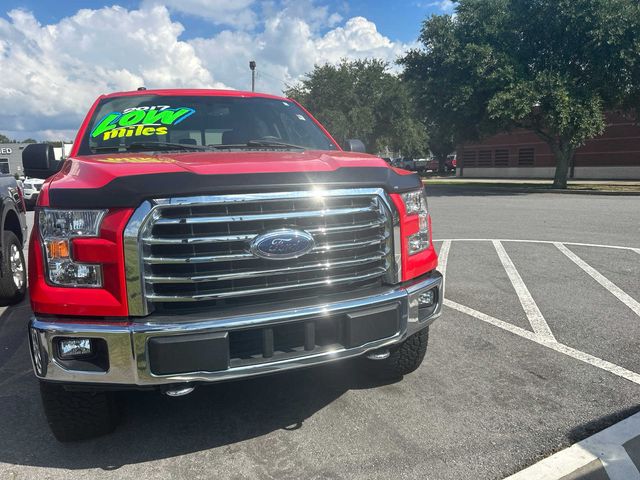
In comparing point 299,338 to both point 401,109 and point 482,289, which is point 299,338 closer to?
point 482,289

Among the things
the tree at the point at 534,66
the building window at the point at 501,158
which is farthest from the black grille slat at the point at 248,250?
the building window at the point at 501,158

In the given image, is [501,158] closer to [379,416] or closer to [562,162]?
[562,162]

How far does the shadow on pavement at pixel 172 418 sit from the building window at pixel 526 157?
3704cm

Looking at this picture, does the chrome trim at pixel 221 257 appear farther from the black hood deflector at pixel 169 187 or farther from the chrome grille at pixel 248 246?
the black hood deflector at pixel 169 187

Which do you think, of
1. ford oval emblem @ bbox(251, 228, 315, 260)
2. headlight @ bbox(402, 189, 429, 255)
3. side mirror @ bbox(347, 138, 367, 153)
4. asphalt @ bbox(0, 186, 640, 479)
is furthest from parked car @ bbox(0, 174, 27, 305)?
headlight @ bbox(402, 189, 429, 255)

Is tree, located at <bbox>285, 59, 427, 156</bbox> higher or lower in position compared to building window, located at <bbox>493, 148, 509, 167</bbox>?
higher

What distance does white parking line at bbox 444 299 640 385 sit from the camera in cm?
359

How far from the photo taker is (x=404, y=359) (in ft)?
11.3

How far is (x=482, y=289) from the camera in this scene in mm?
5801

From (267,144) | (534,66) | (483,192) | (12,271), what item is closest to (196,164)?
(267,144)

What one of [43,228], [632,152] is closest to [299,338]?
[43,228]

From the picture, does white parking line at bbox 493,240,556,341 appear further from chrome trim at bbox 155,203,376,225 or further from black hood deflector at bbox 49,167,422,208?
black hood deflector at bbox 49,167,422,208

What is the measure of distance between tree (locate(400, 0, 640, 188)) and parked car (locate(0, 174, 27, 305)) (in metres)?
17.3

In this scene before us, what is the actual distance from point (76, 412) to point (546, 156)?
37705 millimetres
